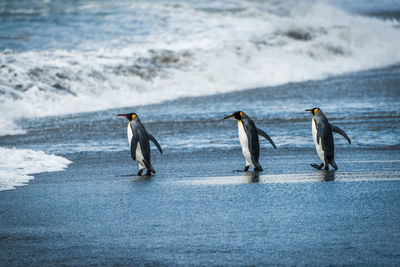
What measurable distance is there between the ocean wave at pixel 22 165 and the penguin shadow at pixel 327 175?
2.91m

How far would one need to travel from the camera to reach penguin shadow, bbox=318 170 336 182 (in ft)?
21.9

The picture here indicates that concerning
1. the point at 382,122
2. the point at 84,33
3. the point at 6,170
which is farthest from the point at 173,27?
the point at 6,170

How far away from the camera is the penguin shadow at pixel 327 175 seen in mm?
6676

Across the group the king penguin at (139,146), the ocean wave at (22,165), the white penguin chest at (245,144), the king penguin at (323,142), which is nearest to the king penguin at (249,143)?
the white penguin chest at (245,144)

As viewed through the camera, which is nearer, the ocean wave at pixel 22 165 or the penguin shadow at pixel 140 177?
the ocean wave at pixel 22 165

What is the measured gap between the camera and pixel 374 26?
1351 inches

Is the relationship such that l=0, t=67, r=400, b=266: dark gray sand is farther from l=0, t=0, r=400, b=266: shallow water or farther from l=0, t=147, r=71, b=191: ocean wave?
l=0, t=147, r=71, b=191: ocean wave

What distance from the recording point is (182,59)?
22484 millimetres

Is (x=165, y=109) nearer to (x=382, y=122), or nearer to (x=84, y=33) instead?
(x=382, y=122)

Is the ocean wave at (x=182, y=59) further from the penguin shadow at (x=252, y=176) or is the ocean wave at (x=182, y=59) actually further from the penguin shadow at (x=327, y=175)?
the penguin shadow at (x=327, y=175)

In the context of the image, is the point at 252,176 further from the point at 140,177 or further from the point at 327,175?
the point at 140,177

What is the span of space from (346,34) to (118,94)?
52.5 feet

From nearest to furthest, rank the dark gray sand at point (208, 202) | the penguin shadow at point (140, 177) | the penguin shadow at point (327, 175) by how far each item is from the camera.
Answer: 1. the dark gray sand at point (208, 202)
2. the penguin shadow at point (327, 175)
3. the penguin shadow at point (140, 177)

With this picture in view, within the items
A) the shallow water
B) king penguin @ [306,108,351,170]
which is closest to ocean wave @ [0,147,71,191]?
the shallow water
